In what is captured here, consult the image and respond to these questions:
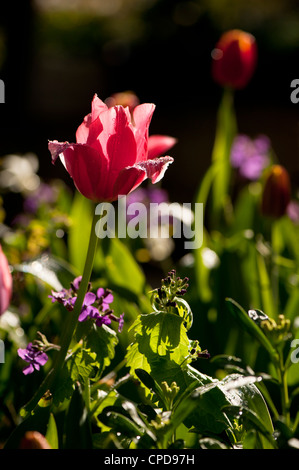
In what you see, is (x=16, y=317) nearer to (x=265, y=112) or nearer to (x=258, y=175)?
(x=258, y=175)

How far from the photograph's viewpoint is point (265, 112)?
581 centimetres

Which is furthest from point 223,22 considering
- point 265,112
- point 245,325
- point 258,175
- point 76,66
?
point 245,325

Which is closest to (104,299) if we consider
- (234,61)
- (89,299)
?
(89,299)

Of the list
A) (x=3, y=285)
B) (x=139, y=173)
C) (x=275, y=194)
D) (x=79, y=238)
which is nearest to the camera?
Result: (x=3, y=285)

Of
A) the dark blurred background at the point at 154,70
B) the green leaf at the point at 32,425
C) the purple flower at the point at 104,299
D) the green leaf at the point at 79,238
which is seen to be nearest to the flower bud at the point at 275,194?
the green leaf at the point at 79,238

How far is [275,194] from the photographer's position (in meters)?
1.12

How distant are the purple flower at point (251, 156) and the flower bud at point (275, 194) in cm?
40

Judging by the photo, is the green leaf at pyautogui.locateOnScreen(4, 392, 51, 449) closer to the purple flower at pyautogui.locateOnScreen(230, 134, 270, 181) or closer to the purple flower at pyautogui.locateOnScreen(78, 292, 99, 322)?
the purple flower at pyautogui.locateOnScreen(78, 292, 99, 322)

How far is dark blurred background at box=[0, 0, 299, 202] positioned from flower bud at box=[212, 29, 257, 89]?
2.26 m

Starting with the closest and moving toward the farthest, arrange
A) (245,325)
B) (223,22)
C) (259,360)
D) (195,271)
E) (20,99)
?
1. (245,325)
2. (259,360)
3. (195,271)
4. (20,99)
5. (223,22)

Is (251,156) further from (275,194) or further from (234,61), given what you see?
(275,194)

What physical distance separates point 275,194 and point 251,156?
0.47m
